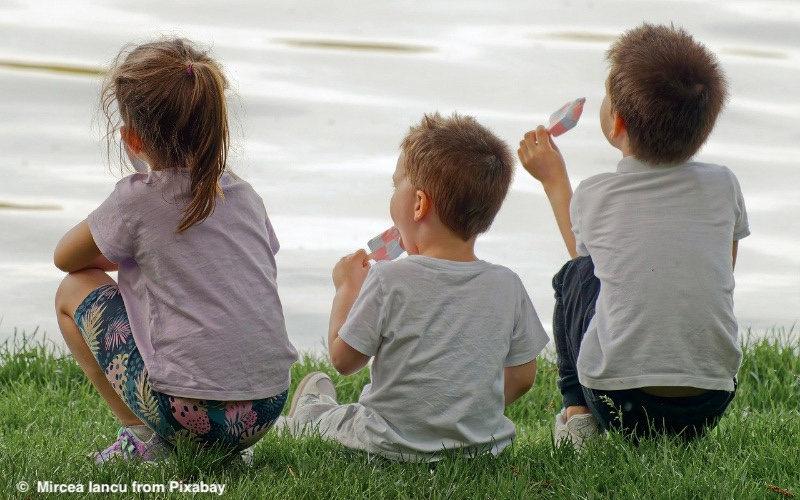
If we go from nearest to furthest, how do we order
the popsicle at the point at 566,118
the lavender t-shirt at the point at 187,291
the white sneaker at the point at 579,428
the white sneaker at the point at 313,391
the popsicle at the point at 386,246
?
the lavender t-shirt at the point at 187,291
the white sneaker at the point at 579,428
the popsicle at the point at 386,246
the popsicle at the point at 566,118
the white sneaker at the point at 313,391

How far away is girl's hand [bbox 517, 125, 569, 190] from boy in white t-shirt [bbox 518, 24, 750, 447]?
0.80ft

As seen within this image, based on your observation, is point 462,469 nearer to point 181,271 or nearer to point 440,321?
point 440,321

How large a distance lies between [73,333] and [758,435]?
1902 mm

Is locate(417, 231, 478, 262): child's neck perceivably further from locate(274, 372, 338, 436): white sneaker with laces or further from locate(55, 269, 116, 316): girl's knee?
locate(55, 269, 116, 316): girl's knee

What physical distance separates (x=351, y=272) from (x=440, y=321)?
1.21 feet

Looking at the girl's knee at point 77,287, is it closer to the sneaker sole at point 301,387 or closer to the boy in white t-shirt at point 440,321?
the boy in white t-shirt at point 440,321

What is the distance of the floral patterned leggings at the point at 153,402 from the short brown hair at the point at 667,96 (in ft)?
3.88

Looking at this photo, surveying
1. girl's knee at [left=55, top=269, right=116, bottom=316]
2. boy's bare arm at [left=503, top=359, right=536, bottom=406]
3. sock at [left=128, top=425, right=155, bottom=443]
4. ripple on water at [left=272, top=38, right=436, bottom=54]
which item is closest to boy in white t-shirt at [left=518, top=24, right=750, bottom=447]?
boy's bare arm at [left=503, top=359, right=536, bottom=406]

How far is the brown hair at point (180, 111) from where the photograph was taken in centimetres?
306

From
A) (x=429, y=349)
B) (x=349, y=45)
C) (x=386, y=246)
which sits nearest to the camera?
(x=429, y=349)

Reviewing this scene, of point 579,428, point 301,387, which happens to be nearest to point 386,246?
point 301,387

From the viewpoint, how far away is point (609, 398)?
3.24 meters

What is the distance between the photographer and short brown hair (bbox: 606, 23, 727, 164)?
323 centimetres

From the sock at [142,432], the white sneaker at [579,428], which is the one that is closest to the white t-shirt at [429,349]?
the white sneaker at [579,428]
